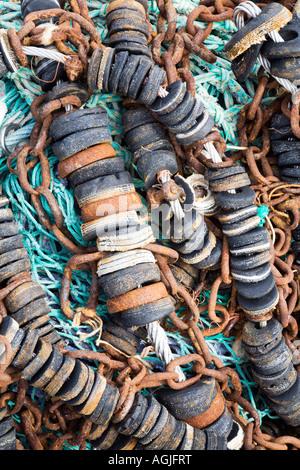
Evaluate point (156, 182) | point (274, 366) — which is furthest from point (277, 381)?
point (156, 182)

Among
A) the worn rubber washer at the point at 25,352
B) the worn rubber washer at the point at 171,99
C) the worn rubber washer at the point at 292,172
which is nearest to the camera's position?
the worn rubber washer at the point at 25,352

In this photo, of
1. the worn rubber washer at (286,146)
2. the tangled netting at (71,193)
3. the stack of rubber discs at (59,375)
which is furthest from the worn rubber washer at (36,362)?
the worn rubber washer at (286,146)

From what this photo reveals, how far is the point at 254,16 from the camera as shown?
1.02m

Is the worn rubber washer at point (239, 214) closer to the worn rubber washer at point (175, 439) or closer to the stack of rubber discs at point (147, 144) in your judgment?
the stack of rubber discs at point (147, 144)

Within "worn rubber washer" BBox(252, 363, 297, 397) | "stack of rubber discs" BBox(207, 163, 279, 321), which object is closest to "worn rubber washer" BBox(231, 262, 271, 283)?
"stack of rubber discs" BBox(207, 163, 279, 321)

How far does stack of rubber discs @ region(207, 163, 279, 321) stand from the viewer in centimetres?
102

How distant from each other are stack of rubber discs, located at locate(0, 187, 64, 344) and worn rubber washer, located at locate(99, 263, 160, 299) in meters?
0.13

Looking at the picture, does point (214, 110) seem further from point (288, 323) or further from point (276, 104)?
point (288, 323)

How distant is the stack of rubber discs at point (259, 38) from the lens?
99 cm

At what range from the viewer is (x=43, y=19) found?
3.29ft

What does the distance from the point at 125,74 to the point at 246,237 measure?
0.41 meters

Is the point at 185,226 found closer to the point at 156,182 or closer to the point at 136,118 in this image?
the point at 156,182

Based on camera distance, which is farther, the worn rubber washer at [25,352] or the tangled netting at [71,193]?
the tangled netting at [71,193]

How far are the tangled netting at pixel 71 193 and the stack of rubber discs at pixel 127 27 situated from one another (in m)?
0.07
